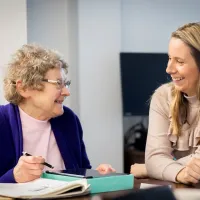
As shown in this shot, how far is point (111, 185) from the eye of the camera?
60.5 inches

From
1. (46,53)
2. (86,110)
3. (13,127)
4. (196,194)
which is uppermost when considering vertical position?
(46,53)

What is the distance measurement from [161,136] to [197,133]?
0.16 m

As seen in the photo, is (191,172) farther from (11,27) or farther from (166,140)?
(11,27)

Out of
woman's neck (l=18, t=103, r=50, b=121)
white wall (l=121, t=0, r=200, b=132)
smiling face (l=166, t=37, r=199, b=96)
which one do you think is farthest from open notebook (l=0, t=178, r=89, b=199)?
white wall (l=121, t=0, r=200, b=132)

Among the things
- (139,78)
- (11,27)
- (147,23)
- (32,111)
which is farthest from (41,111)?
(147,23)

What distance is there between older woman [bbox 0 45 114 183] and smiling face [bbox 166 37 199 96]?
50cm

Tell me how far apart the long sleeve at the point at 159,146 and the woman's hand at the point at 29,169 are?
531 mm

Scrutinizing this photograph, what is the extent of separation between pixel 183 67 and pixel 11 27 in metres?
2.06

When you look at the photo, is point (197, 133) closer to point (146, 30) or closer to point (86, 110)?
point (86, 110)

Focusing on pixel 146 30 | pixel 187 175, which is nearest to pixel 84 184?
pixel 187 175

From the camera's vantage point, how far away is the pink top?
82.5 inches

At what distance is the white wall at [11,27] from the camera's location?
3811 millimetres

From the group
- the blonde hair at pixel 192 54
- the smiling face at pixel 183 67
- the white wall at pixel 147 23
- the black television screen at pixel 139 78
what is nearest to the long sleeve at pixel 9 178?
the blonde hair at pixel 192 54

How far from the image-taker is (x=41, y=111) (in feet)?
7.09
